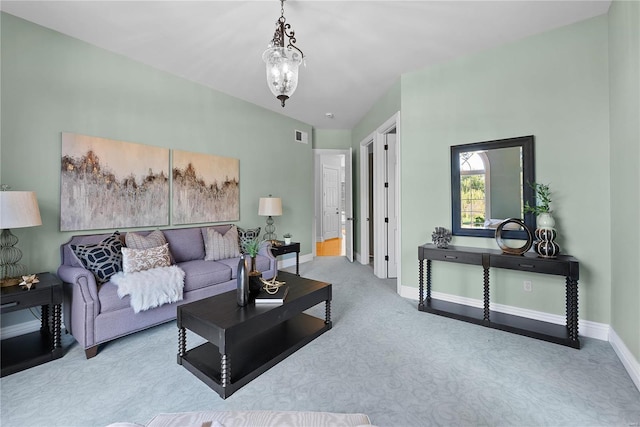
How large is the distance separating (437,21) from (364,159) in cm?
296

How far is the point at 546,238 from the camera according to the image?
2.53m

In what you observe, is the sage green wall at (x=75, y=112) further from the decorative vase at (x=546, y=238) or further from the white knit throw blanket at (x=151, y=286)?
the decorative vase at (x=546, y=238)

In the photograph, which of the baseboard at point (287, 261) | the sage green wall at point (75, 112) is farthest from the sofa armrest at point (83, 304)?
the baseboard at point (287, 261)

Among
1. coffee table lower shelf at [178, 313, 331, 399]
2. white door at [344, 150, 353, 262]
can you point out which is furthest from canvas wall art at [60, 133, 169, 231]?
white door at [344, 150, 353, 262]

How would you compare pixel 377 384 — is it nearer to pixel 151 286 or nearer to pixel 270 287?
pixel 270 287

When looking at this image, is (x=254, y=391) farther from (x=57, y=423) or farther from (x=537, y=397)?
(x=537, y=397)

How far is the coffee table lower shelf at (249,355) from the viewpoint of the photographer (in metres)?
1.86

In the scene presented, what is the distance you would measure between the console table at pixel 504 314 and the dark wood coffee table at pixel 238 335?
135 centimetres

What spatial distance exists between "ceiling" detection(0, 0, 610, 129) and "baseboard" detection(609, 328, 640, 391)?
8.94 feet

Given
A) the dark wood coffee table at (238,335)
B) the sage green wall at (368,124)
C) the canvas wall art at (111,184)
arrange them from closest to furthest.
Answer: the dark wood coffee table at (238,335) < the canvas wall art at (111,184) < the sage green wall at (368,124)

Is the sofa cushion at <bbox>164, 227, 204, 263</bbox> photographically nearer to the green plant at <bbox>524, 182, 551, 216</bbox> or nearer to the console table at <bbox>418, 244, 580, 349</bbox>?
the console table at <bbox>418, 244, 580, 349</bbox>

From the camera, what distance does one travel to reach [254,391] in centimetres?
180

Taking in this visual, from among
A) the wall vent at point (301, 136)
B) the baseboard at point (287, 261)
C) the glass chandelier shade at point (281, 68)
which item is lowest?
the baseboard at point (287, 261)

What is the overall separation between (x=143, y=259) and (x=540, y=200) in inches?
151
